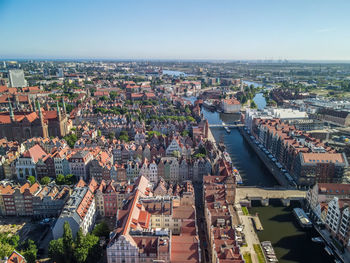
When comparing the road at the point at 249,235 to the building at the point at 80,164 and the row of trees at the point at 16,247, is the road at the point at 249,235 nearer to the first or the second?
the row of trees at the point at 16,247

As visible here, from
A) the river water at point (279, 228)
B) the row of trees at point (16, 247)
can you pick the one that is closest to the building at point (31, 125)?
the row of trees at point (16, 247)

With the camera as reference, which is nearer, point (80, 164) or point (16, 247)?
point (16, 247)

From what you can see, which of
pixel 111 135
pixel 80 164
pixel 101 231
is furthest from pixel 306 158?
pixel 111 135

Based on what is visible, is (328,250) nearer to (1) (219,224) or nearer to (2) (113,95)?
(1) (219,224)

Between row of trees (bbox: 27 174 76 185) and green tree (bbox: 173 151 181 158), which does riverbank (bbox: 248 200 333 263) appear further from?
row of trees (bbox: 27 174 76 185)

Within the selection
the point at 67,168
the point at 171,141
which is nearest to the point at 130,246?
the point at 67,168

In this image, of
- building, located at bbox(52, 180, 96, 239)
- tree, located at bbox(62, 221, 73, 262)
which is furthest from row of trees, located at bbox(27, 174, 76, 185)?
tree, located at bbox(62, 221, 73, 262)
